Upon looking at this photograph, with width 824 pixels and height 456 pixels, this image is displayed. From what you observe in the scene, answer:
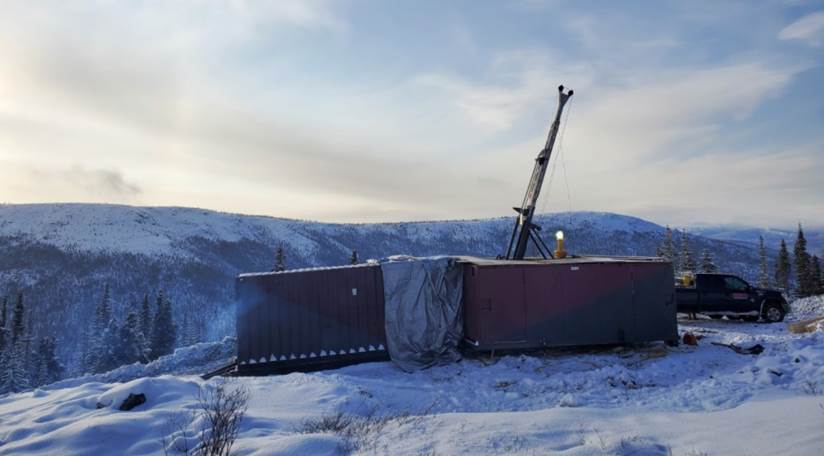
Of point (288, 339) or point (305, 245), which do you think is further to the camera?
point (305, 245)

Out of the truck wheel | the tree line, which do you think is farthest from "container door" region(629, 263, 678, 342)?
the tree line

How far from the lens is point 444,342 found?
1355 centimetres

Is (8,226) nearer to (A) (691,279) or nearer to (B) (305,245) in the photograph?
(B) (305,245)

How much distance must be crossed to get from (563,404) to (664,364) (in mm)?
4625

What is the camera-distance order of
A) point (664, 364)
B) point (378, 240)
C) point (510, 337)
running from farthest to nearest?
point (378, 240)
point (510, 337)
point (664, 364)

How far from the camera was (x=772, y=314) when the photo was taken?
62.8 feet

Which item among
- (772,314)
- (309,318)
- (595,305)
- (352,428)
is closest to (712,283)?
(772,314)

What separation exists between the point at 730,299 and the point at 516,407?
1497cm

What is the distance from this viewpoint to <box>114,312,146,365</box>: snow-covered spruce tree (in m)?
42.3

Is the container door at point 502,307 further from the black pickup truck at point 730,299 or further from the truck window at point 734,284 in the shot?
the truck window at point 734,284

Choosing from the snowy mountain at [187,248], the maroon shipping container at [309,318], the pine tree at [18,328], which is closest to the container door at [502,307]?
the maroon shipping container at [309,318]

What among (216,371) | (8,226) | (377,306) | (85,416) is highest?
(8,226)

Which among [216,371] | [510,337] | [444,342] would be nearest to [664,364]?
[510,337]

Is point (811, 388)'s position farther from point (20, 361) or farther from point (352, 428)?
point (20, 361)
